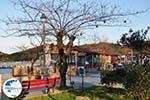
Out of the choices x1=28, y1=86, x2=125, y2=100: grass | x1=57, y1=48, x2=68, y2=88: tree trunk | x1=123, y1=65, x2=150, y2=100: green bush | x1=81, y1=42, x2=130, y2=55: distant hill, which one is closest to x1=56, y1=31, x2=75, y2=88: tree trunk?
x1=57, y1=48, x2=68, y2=88: tree trunk

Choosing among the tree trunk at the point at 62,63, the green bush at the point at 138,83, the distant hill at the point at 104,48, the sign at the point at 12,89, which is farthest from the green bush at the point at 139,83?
the distant hill at the point at 104,48

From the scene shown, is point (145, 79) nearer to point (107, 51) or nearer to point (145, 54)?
point (145, 54)

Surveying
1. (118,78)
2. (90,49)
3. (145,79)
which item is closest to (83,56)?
(90,49)

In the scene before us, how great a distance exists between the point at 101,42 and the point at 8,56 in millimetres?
24877

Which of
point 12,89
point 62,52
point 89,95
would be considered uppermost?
point 62,52

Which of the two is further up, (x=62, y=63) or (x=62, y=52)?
(x=62, y=52)

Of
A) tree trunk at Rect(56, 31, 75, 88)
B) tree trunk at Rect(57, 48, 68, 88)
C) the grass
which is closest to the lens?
the grass

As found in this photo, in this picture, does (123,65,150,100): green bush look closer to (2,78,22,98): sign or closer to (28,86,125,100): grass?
(28,86,125,100): grass

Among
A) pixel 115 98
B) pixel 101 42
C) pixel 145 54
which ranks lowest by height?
pixel 115 98

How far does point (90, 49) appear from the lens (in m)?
63.7

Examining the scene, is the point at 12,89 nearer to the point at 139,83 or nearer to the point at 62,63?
the point at 139,83

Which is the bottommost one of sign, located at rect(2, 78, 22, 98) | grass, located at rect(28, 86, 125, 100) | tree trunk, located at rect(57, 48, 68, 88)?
grass, located at rect(28, 86, 125, 100)

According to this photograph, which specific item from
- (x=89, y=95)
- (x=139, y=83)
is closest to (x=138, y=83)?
(x=139, y=83)

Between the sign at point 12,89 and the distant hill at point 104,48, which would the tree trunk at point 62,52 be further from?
the distant hill at point 104,48
